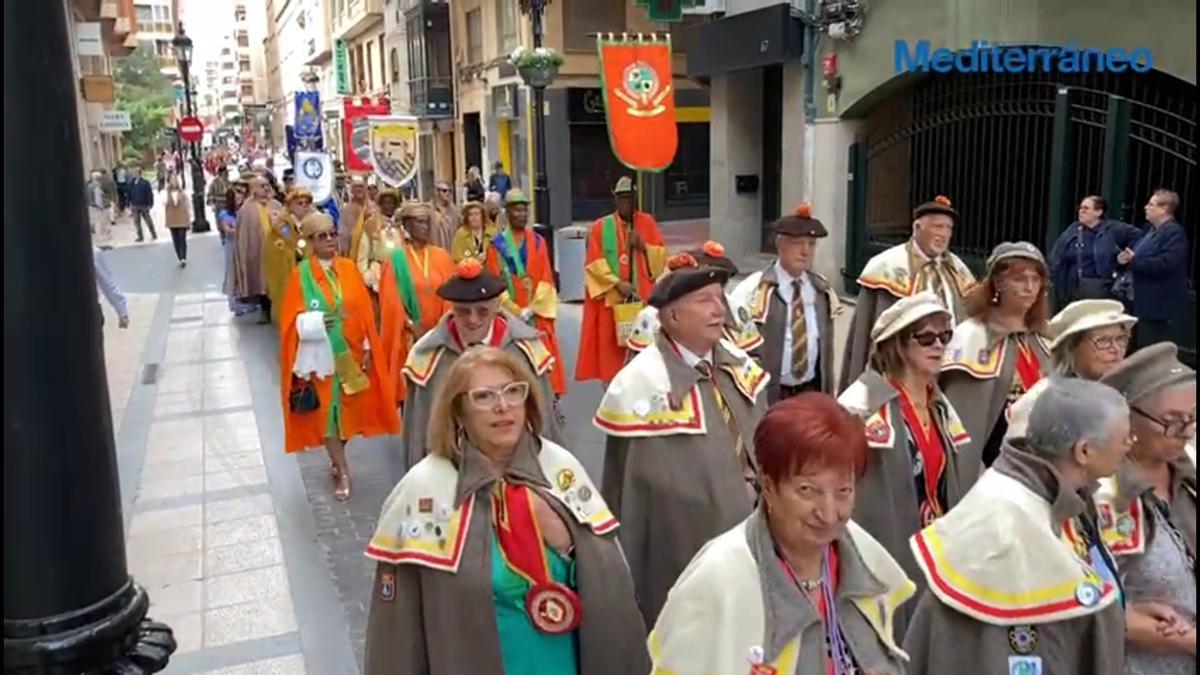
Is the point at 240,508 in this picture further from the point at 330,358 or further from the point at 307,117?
the point at 307,117

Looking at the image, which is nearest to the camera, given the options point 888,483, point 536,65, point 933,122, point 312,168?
point 888,483

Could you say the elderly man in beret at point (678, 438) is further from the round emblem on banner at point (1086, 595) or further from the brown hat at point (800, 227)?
the brown hat at point (800, 227)

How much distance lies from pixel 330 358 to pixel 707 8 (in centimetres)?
1248

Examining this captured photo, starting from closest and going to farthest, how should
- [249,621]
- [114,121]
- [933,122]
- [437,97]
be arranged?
[249,621]
[933,122]
[114,121]
[437,97]

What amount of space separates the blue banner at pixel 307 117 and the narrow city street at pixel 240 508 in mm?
10008

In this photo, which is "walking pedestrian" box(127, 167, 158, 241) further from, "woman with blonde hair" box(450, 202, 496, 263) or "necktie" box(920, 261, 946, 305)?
"necktie" box(920, 261, 946, 305)

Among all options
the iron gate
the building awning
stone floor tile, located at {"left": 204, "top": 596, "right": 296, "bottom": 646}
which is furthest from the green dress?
the building awning

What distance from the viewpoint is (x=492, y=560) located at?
3236mm

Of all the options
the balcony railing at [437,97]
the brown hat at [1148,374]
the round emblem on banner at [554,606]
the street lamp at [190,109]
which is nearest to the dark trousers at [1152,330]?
the brown hat at [1148,374]

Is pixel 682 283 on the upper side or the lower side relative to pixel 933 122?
lower

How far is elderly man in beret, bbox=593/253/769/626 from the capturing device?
438 centimetres

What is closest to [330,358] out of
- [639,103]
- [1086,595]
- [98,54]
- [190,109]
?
[639,103]

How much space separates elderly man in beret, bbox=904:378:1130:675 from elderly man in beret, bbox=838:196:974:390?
12.9 feet

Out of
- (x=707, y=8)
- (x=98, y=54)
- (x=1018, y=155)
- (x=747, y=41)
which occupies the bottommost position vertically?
(x=1018, y=155)
